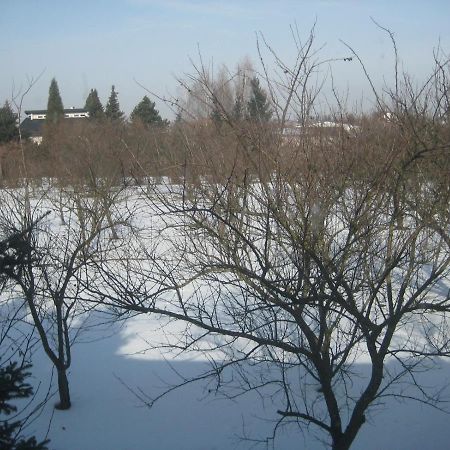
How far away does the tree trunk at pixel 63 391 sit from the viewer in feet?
26.9

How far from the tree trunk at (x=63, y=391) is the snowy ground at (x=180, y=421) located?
13cm

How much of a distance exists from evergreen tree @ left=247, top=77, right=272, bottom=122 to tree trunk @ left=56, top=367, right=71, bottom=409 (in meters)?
4.70

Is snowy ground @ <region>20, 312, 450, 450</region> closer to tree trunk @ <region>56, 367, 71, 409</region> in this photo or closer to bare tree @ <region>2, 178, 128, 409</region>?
tree trunk @ <region>56, 367, 71, 409</region>

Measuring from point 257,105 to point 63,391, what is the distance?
17.1ft

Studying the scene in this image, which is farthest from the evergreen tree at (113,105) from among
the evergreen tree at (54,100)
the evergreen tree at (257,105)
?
the evergreen tree at (257,105)

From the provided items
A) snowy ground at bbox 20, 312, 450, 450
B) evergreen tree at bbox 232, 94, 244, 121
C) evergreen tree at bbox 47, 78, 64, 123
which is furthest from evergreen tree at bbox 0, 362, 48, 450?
evergreen tree at bbox 47, 78, 64, 123

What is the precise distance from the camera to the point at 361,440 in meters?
7.29

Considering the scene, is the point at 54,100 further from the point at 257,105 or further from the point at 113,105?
the point at 257,105

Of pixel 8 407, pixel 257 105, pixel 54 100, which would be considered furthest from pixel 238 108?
pixel 54 100

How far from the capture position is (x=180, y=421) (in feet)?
26.2

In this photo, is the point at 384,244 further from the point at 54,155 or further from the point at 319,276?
the point at 54,155

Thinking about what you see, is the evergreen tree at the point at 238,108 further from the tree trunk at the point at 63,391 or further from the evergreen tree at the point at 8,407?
the tree trunk at the point at 63,391

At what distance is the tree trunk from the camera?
26.9ft

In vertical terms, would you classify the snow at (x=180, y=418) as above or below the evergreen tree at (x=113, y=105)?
below
